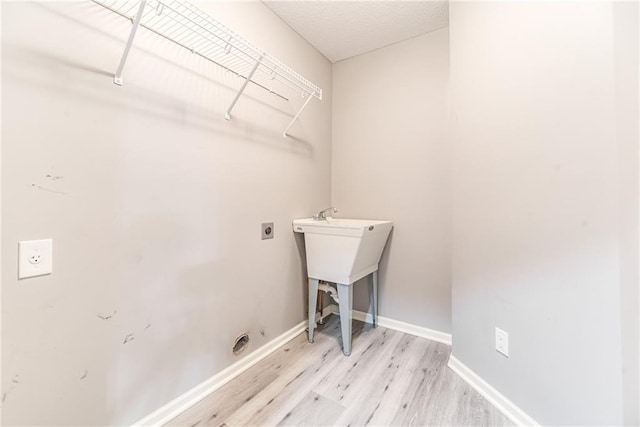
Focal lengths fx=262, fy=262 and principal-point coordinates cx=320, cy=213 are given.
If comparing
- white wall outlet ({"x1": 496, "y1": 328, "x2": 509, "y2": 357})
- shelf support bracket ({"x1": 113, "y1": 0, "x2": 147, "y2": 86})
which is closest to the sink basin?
white wall outlet ({"x1": 496, "y1": 328, "x2": 509, "y2": 357})

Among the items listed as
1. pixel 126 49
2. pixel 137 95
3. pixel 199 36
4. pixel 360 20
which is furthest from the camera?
pixel 360 20

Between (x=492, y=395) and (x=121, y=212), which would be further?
(x=492, y=395)

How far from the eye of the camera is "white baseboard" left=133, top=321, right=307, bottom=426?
117 centimetres

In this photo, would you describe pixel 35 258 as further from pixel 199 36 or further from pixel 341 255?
pixel 341 255

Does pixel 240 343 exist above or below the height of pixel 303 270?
below

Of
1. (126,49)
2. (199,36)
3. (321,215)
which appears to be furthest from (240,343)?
(199,36)

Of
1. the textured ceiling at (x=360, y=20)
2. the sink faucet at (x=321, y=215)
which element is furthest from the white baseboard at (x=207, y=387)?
the textured ceiling at (x=360, y=20)

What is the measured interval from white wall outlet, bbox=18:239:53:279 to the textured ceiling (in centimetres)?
176

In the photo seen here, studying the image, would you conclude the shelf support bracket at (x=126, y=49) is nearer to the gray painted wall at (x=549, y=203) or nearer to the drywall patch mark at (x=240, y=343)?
the drywall patch mark at (x=240, y=343)

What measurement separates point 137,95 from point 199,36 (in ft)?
1.42

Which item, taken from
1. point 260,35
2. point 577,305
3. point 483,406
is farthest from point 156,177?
point 483,406

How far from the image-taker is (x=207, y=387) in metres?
1.36

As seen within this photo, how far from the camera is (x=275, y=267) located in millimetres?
1784

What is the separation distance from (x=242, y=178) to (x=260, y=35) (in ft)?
3.03
